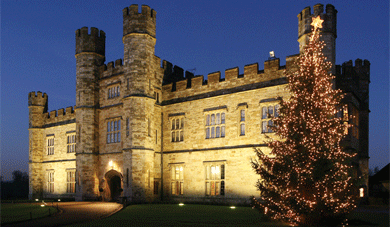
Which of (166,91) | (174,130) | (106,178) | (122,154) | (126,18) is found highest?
(126,18)

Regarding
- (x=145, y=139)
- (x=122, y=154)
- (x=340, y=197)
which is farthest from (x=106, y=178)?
(x=340, y=197)

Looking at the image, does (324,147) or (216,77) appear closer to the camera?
(324,147)

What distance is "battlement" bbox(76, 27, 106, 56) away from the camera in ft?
85.5

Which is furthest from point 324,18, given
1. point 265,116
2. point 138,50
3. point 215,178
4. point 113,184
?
point 113,184

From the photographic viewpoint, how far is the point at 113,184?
25.5 meters

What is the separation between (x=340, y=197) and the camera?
12.0 meters

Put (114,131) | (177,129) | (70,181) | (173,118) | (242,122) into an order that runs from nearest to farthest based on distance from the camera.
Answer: (242,122) < (177,129) < (173,118) < (114,131) < (70,181)

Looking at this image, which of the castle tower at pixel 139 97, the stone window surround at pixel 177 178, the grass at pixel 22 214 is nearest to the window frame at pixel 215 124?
the stone window surround at pixel 177 178

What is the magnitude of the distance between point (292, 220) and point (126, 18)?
664 inches

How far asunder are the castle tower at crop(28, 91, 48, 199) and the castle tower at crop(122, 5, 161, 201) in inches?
Answer: 581

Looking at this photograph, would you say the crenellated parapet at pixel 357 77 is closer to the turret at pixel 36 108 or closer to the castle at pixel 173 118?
the castle at pixel 173 118

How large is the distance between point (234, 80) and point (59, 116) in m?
18.1

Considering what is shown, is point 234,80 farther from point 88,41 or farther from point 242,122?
point 88,41

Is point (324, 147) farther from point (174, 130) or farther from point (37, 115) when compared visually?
point (37, 115)
